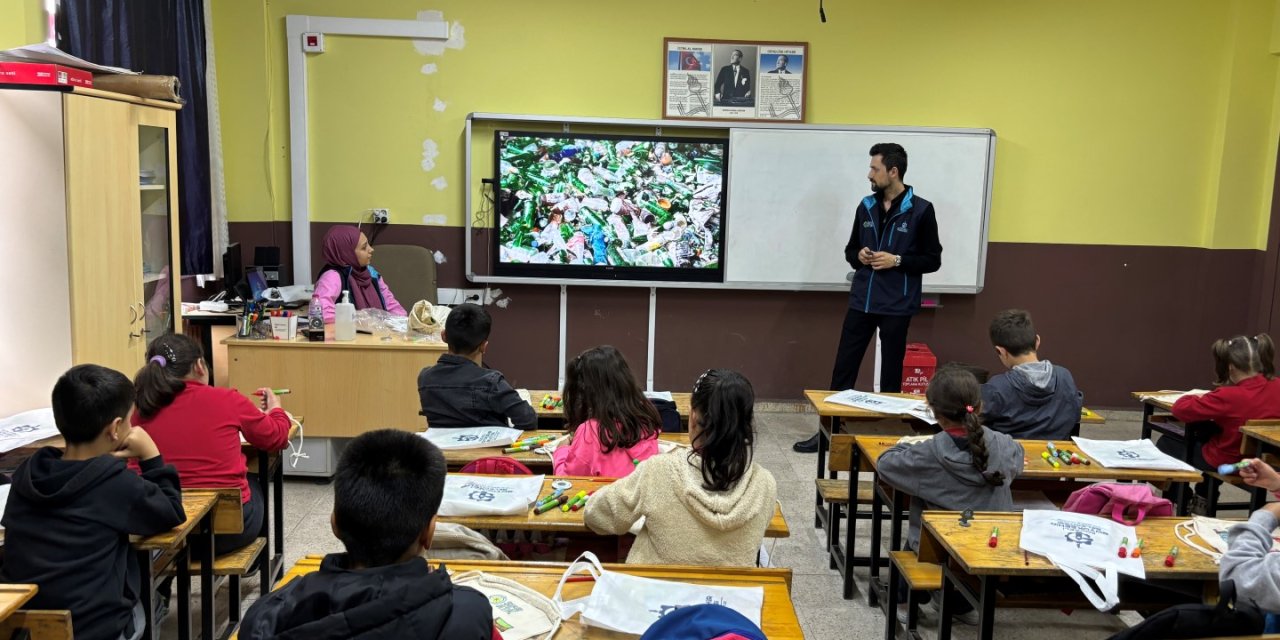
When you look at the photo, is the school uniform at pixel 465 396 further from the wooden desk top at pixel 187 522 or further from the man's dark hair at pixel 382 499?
the man's dark hair at pixel 382 499

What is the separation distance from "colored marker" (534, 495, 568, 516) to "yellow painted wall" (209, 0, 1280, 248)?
3.96m

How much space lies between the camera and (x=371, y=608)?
1462 mm

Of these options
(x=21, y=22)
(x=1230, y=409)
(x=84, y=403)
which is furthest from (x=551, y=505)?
(x=21, y=22)

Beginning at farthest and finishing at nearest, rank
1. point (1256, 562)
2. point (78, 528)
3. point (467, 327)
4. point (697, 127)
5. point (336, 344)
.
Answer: point (697, 127) → point (336, 344) → point (467, 327) → point (78, 528) → point (1256, 562)

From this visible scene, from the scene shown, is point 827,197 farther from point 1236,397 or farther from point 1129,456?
point 1129,456

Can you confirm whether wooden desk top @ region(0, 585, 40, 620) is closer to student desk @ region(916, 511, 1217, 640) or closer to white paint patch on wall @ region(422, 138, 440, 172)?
student desk @ region(916, 511, 1217, 640)

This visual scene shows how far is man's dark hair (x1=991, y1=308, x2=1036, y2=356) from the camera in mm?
3842

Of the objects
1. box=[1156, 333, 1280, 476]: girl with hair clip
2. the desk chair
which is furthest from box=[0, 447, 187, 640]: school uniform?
box=[1156, 333, 1280, 476]: girl with hair clip

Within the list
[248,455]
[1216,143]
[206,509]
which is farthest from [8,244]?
[1216,143]

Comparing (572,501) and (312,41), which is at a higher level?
(312,41)

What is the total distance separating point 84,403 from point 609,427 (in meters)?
1.42

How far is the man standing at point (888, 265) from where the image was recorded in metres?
5.49

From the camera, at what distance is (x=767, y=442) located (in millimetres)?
5852

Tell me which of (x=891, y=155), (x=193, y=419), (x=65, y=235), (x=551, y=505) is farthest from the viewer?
(x=891, y=155)
